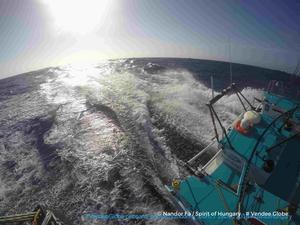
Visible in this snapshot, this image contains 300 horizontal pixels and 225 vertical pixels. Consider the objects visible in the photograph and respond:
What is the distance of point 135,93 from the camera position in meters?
23.9

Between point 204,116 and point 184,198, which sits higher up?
point 184,198

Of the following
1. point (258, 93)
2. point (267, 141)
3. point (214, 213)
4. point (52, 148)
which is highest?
point (267, 141)

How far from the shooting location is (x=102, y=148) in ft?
46.0

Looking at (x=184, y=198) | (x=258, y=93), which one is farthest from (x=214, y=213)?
(x=258, y=93)

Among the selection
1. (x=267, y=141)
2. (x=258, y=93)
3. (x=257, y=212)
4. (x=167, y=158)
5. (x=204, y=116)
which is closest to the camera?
(x=257, y=212)

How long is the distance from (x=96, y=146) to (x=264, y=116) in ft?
35.9

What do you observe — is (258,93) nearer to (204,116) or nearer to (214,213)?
(204,116)

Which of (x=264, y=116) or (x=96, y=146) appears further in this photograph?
(x=96, y=146)

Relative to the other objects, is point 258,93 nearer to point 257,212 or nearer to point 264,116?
point 264,116

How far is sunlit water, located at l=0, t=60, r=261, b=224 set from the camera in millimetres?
10305

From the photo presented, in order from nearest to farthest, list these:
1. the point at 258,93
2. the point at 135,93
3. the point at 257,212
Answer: the point at 257,212 < the point at 135,93 < the point at 258,93

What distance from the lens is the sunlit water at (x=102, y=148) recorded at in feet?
33.8

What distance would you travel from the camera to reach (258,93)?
25906 mm

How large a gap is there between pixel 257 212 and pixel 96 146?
10623 mm
